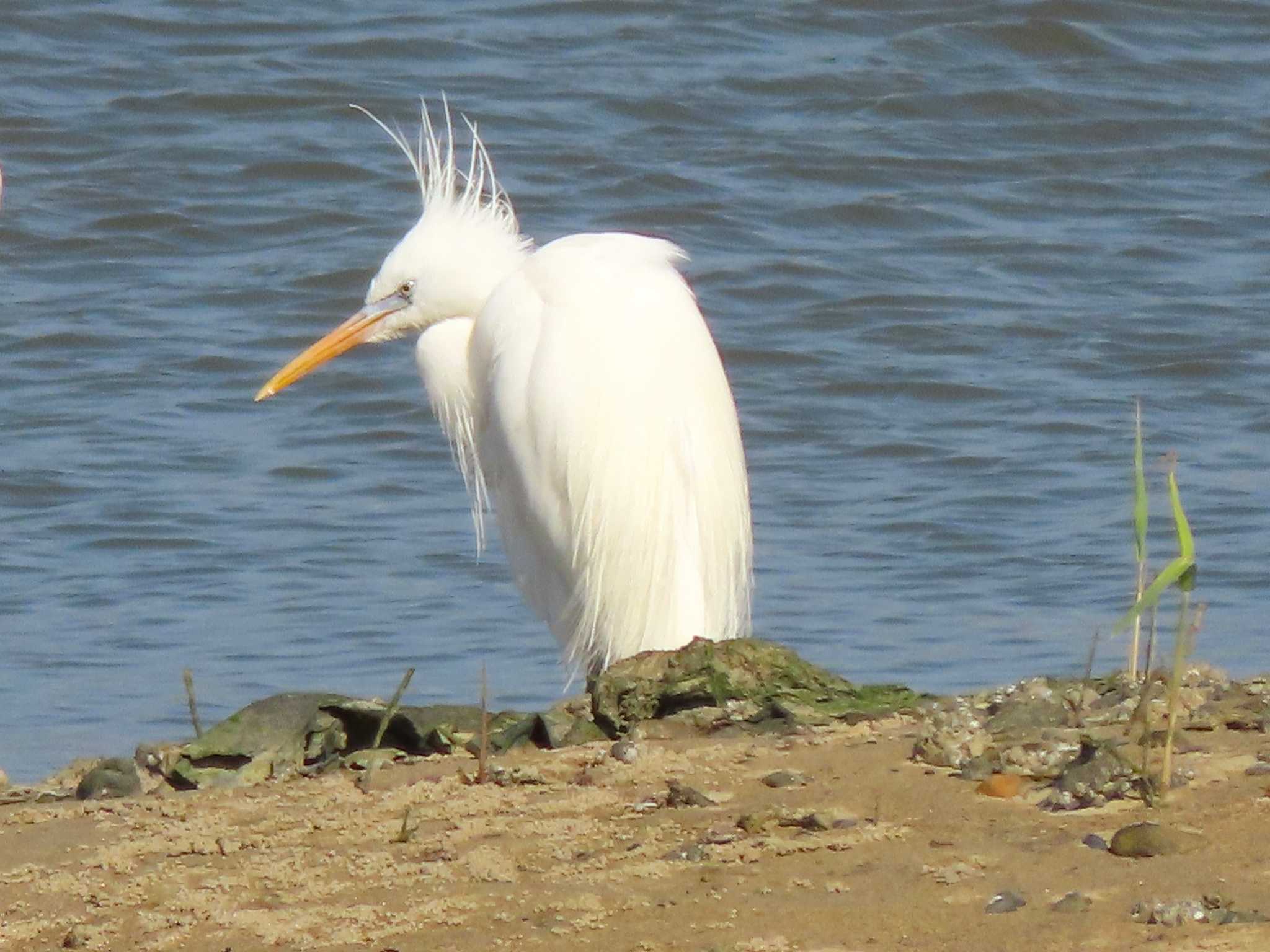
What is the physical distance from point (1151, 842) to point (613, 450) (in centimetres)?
294

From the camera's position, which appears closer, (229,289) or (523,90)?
(229,289)

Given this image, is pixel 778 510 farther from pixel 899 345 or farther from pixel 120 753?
pixel 120 753

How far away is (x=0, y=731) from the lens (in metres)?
6.36


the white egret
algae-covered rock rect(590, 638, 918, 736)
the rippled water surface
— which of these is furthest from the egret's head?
algae-covered rock rect(590, 638, 918, 736)

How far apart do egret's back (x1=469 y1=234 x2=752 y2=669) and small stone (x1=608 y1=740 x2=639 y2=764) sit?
6.30 feet

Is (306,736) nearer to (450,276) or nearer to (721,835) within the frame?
(721,835)

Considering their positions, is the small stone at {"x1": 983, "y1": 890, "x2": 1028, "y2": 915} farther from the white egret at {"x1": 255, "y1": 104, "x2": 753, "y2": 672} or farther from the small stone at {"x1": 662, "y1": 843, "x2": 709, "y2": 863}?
the white egret at {"x1": 255, "y1": 104, "x2": 753, "y2": 672}

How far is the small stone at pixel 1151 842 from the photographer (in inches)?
116

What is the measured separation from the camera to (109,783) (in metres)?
4.00

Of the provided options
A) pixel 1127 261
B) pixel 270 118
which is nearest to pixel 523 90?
pixel 270 118

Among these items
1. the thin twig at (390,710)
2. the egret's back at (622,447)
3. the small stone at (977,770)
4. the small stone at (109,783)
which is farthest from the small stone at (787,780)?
the egret's back at (622,447)

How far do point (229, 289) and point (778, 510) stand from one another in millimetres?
3962

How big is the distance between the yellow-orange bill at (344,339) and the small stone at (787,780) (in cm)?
343

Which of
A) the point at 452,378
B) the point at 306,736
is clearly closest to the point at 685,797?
the point at 306,736
